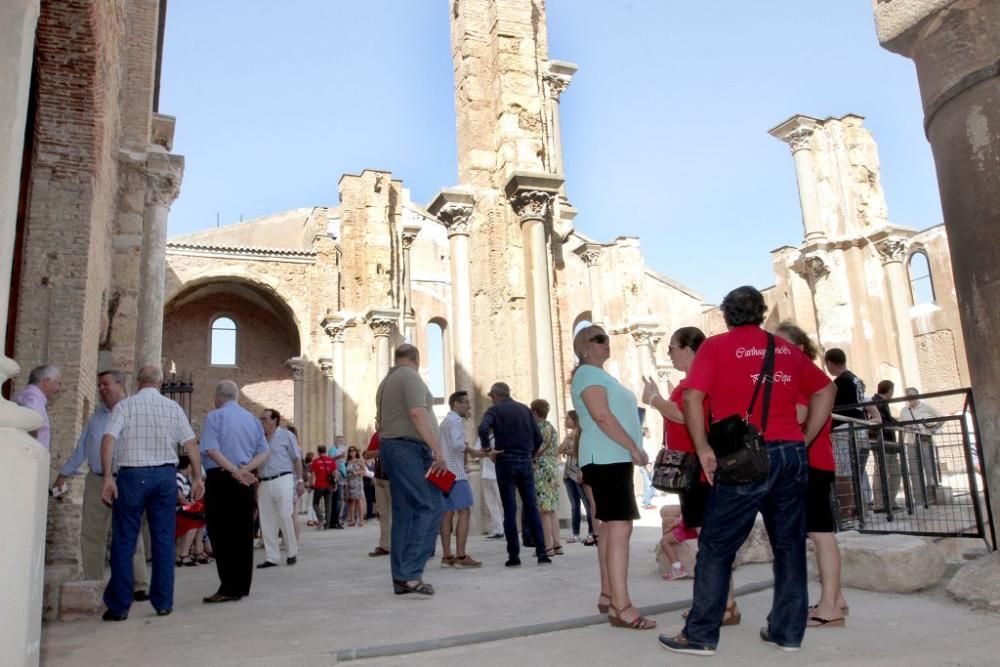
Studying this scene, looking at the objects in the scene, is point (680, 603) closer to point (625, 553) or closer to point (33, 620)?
point (625, 553)

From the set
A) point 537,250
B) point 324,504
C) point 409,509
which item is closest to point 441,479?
point 409,509

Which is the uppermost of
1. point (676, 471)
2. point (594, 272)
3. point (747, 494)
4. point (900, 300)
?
point (594, 272)

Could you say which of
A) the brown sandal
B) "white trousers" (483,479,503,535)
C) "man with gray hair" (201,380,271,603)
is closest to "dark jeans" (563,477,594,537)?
"white trousers" (483,479,503,535)

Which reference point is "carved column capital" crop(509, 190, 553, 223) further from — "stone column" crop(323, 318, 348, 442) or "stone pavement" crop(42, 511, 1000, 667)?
"stone column" crop(323, 318, 348, 442)

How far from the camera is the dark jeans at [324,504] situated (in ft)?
47.6

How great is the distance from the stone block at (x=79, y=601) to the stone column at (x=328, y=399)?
1901 cm

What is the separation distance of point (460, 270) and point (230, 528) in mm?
7847

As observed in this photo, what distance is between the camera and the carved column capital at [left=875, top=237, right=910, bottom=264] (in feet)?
60.1

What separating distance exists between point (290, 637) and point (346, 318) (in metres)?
19.0

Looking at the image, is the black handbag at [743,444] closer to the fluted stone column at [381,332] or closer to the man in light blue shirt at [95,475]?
the man in light blue shirt at [95,475]

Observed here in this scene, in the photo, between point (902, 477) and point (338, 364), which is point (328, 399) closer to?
point (338, 364)

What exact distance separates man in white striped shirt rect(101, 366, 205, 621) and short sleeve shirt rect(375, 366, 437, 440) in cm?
129

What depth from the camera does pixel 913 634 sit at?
3.63 metres

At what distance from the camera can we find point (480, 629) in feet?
13.2
